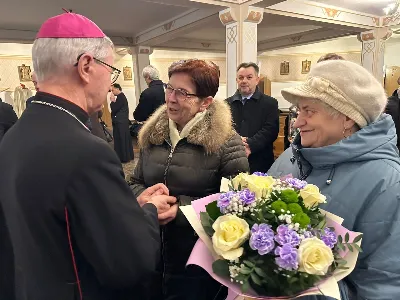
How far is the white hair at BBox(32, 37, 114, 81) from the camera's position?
997 millimetres

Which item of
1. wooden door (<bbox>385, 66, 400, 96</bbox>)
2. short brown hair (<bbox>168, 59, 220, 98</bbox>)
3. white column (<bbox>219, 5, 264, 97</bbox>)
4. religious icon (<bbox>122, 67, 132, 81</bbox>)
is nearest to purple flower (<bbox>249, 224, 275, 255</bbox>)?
short brown hair (<bbox>168, 59, 220, 98</bbox>)

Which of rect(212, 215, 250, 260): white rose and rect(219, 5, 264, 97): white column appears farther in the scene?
rect(219, 5, 264, 97): white column

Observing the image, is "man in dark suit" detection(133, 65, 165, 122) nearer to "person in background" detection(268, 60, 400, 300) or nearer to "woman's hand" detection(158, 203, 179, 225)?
"woman's hand" detection(158, 203, 179, 225)

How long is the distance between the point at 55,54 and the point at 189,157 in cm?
78

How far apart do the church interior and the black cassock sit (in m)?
1.97

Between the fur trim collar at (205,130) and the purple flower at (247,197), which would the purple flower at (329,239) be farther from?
the fur trim collar at (205,130)

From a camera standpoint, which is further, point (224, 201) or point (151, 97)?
point (151, 97)

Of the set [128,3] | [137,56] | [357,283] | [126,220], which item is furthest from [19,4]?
[357,283]

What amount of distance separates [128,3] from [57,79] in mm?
6276

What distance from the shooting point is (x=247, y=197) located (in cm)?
95

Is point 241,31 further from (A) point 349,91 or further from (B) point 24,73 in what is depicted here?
(B) point 24,73

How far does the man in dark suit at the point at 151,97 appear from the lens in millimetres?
4387

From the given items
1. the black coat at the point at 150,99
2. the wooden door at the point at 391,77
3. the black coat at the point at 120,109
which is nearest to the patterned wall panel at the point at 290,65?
the wooden door at the point at 391,77

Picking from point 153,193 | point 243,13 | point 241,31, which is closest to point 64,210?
point 153,193
